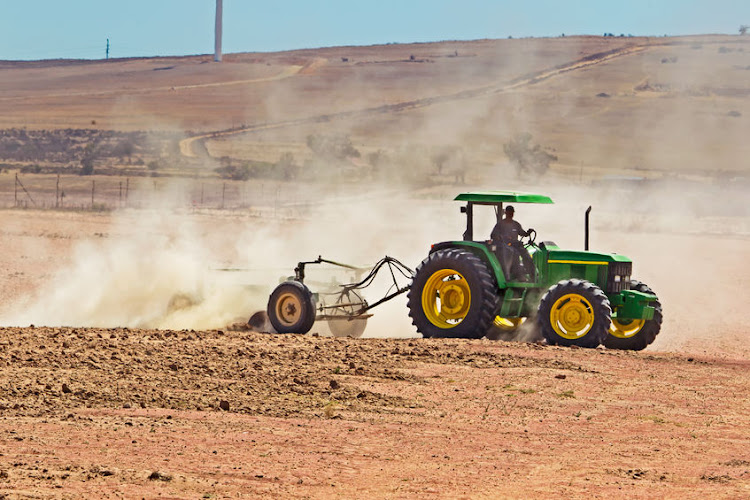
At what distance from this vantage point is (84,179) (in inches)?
2346

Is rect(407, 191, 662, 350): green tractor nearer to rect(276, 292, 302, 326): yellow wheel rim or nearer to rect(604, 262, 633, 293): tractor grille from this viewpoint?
rect(604, 262, 633, 293): tractor grille

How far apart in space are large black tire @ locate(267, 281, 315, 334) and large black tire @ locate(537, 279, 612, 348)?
3093mm

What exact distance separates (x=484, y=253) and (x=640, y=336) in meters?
2.30

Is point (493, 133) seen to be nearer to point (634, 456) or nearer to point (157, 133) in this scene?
point (157, 133)

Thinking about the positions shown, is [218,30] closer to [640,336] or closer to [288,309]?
[288,309]

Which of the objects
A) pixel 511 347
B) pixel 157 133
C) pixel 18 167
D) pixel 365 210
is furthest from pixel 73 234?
pixel 157 133

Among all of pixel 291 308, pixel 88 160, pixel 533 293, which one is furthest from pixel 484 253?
pixel 88 160

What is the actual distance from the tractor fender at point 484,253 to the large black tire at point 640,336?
5.59 feet

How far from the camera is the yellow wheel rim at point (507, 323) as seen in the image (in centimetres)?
1703

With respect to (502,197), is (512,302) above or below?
below

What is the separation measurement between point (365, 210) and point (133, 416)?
105 ft

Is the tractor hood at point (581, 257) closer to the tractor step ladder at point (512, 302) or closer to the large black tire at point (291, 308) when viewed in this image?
the tractor step ladder at point (512, 302)

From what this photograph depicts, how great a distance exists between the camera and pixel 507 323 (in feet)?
56.3

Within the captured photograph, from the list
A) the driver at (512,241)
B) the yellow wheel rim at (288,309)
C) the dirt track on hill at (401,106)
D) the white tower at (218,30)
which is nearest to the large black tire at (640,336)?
the driver at (512,241)
